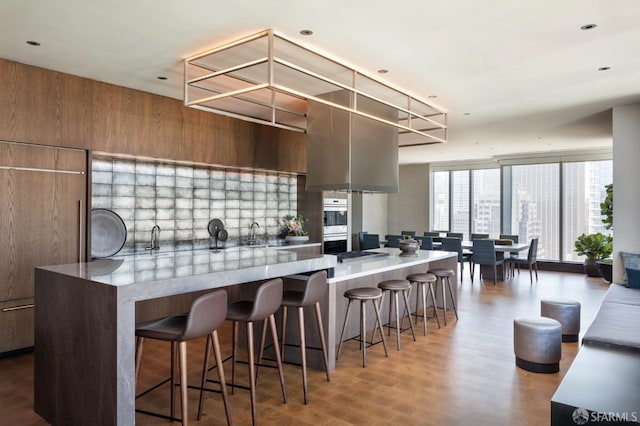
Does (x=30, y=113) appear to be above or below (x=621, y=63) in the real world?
below

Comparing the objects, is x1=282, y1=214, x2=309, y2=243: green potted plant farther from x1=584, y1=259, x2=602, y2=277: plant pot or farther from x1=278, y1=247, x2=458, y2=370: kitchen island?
x1=584, y1=259, x2=602, y2=277: plant pot

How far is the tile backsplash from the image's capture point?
521 centimetres

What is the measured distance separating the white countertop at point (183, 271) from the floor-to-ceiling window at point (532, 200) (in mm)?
9057

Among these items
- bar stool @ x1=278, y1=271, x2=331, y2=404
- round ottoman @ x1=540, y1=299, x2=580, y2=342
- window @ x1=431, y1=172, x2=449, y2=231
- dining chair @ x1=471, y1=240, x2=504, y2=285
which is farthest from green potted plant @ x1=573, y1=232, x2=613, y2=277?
bar stool @ x1=278, y1=271, x2=331, y2=404

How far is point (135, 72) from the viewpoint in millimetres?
4371

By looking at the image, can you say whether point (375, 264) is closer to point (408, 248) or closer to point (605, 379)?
point (408, 248)

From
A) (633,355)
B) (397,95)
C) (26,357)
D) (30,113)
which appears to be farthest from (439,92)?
(26,357)

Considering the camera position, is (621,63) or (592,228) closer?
(621,63)

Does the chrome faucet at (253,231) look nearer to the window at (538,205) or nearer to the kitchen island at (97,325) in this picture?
the kitchen island at (97,325)

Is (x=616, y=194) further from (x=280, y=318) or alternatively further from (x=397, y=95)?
(x=280, y=318)

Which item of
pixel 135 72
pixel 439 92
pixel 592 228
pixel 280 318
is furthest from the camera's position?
pixel 592 228

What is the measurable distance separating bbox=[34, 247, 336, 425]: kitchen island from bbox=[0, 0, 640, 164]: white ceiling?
1783 mm

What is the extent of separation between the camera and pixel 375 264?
460 centimetres

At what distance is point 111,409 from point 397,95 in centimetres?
431
